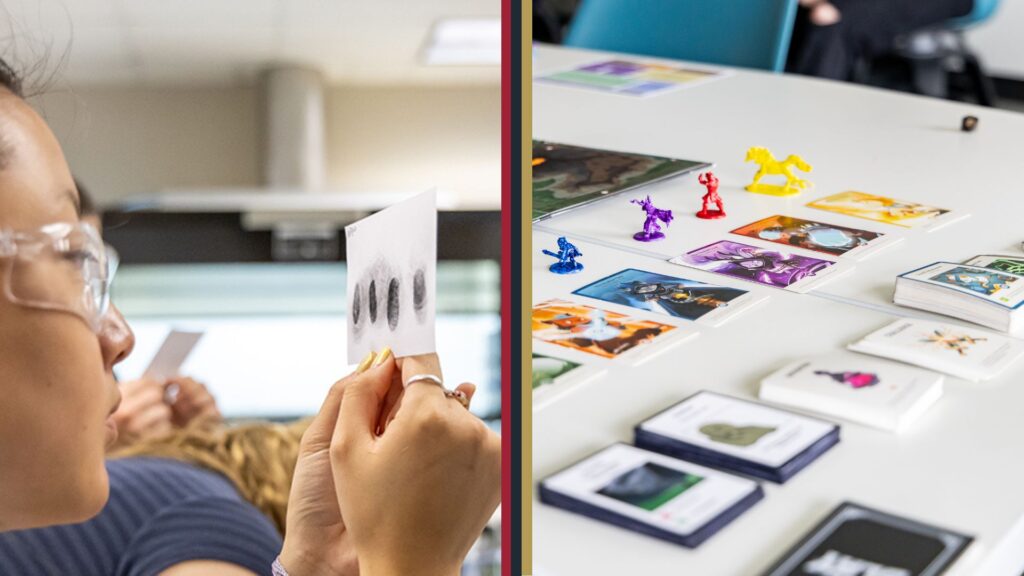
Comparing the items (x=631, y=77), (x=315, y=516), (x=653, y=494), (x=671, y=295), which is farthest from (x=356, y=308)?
(x=631, y=77)

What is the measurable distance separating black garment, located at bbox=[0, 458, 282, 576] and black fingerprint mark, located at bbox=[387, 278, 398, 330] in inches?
4.6

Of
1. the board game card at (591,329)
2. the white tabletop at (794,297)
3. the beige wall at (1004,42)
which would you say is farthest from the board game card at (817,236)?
the beige wall at (1004,42)

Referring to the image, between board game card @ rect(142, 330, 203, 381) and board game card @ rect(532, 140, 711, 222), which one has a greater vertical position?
board game card @ rect(142, 330, 203, 381)

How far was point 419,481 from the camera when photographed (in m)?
0.56

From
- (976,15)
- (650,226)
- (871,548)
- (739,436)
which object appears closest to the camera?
(871,548)

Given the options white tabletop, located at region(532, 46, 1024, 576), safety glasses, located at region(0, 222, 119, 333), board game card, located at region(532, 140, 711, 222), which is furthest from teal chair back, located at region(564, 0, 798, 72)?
safety glasses, located at region(0, 222, 119, 333)

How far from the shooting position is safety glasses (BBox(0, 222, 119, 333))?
19.5 inches

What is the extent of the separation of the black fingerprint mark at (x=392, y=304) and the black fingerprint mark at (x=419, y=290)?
0.03ft

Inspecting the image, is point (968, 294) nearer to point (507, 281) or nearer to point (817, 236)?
point (817, 236)

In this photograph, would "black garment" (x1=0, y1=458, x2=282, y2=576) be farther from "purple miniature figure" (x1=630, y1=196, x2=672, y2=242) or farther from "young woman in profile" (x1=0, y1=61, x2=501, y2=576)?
"purple miniature figure" (x1=630, y1=196, x2=672, y2=242)

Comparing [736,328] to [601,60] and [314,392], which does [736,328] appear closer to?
[314,392]

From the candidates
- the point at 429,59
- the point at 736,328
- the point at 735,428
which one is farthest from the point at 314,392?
the point at 736,328

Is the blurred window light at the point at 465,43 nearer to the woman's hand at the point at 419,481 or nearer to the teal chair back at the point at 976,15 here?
the woman's hand at the point at 419,481

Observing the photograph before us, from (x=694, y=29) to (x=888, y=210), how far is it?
978mm
